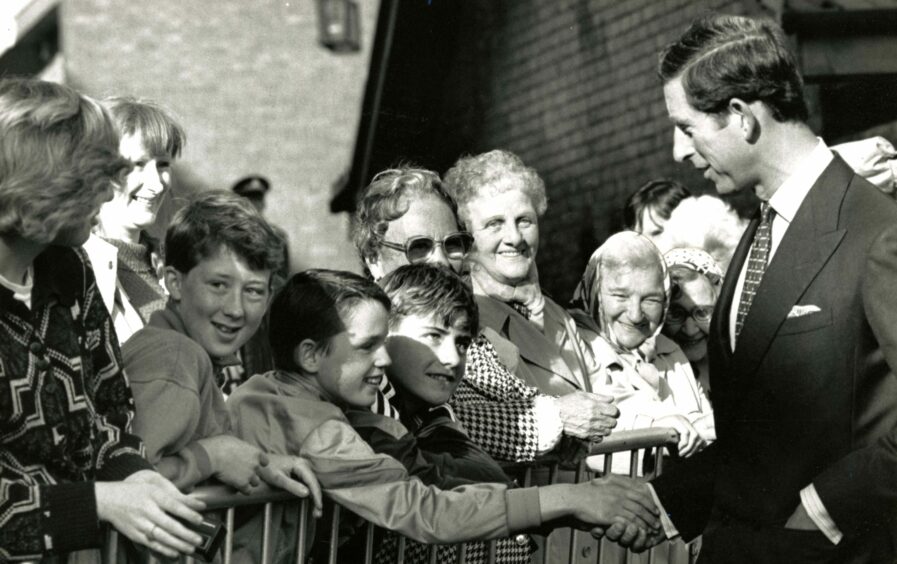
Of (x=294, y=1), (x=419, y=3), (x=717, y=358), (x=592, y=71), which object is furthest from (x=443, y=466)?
(x=294, y=1)

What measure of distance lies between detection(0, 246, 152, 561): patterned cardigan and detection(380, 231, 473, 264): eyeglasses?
5.66 ft

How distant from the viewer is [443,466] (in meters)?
3.98

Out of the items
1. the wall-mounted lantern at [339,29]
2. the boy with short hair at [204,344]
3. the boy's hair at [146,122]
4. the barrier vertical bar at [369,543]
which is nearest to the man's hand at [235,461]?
the boy with short hair at [204,344]

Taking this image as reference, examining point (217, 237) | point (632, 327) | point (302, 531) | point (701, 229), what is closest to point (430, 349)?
point (217, 237)

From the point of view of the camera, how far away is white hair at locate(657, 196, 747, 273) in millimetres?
7277

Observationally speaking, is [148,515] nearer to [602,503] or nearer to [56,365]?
[56,365]

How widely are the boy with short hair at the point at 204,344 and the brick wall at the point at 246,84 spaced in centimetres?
1040

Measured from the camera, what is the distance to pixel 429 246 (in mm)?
4980

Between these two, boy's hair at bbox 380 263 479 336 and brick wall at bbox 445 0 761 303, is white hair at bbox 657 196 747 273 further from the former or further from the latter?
boy's hair at bbox 380 263 479 336

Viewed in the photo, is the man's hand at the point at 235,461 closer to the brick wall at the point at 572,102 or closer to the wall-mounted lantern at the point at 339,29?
the brick wall at the point at 572,102

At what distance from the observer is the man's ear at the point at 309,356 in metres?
3.99

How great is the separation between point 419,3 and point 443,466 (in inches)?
357

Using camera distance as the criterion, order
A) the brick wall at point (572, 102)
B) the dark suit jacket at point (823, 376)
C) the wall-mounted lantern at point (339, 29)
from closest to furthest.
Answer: the dark suit jacket at point (823, 376), the brick wall at point (572, 102), the wall-mounted lantern at point (339, 29)

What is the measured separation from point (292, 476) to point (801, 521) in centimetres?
127
